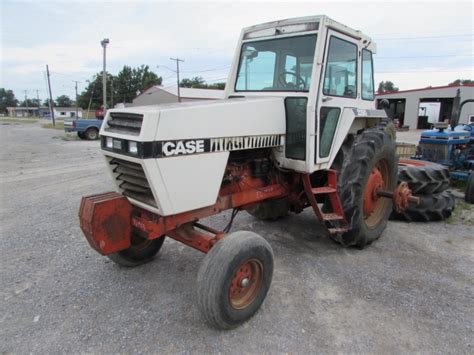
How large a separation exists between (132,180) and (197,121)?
789 mm

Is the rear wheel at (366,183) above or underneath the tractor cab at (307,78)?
underneath

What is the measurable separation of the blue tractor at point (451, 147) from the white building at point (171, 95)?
35.4 metres

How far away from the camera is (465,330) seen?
2.96m

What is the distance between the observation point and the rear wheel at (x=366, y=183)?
13.5 feet

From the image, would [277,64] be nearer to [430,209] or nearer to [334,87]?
[334,87]

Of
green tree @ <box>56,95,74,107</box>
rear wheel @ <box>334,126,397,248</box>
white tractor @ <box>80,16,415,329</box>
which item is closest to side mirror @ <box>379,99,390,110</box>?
white tractor @ <box>80,16,415,329</box>

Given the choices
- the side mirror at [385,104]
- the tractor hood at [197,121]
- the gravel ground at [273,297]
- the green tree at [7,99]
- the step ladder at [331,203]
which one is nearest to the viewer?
the tractor hood at [197,121]

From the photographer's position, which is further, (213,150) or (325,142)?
(325,142)

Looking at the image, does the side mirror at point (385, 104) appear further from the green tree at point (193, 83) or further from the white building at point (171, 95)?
the green tree at point (193, 83)

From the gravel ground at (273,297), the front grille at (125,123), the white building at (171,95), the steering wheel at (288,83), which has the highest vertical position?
the white building at (171,95)

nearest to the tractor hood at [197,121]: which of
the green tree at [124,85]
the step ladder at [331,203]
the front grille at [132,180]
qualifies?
the front grille at [132,180]

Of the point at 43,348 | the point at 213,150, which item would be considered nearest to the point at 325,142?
the point at 213,150

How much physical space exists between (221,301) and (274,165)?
5.84ft

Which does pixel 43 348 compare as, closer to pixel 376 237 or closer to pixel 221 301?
pixel 221 301
